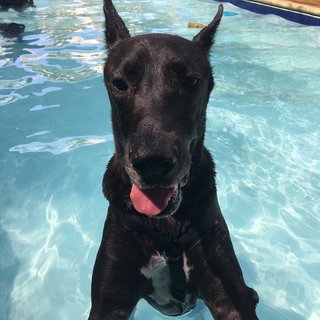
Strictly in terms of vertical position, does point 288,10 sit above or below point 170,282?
below

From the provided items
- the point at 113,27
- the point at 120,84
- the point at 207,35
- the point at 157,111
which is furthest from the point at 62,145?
the point at 157,111

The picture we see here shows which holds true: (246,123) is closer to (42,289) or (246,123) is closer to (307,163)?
(307,163)

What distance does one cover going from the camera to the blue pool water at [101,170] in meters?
4.34

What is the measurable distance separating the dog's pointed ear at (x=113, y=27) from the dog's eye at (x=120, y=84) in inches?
29.7

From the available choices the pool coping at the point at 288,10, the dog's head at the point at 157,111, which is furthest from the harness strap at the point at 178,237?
the pool coping at the point at 288,10

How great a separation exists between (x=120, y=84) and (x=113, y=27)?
88cm

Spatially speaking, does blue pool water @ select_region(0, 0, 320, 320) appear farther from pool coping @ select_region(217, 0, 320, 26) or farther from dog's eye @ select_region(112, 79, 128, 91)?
dog's eye @ select_region(112, 79, 128, 91)

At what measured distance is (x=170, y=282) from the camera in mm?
3420

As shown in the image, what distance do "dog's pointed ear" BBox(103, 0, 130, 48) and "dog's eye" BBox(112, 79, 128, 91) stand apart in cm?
75

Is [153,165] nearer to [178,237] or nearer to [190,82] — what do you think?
[190,82]

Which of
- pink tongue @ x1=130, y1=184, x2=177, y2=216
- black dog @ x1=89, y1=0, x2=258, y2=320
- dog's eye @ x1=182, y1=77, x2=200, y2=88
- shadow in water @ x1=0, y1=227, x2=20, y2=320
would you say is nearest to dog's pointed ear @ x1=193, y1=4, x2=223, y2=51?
black dog @ x1=89, y1=0, x2=258, y2=320

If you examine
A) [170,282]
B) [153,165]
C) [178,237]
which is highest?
[153,165]

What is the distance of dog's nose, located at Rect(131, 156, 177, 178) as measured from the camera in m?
2.56

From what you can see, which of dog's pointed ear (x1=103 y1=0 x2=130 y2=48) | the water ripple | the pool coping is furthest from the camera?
the pool coping
